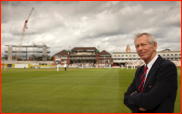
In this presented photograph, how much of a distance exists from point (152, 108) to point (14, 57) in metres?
139

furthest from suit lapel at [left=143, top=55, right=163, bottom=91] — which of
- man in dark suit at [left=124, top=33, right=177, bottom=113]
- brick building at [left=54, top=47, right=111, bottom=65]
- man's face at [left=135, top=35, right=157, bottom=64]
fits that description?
brick building at [left=54, top=47, right=111, bottom=65]

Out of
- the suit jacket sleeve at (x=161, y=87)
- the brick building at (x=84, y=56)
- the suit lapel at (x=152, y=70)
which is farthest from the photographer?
the brick building at (x=84, y=56)

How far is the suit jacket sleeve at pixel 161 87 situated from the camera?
183cm

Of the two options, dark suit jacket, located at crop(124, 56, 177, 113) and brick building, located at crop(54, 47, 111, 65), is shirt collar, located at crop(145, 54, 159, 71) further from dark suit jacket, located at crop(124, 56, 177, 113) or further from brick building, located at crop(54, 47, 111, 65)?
brick building, located at crop(54, 47, 111, 65)

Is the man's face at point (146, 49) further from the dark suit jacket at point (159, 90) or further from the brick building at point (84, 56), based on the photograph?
the brick building at point (84, 56)

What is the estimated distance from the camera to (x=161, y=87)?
6.00 feet

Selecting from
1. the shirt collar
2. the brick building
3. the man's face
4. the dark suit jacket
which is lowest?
the dark suit jacket

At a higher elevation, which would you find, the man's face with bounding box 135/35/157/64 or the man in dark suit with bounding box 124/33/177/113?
the man's face with bounding box 135/35/157/64

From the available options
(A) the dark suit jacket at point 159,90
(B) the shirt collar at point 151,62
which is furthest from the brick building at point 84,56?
(A) the dark suit jacket at point 159,90

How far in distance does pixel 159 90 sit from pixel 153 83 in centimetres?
16

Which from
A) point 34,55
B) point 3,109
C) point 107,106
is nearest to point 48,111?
point 3,109

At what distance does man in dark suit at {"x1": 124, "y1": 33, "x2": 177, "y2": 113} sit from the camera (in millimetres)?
1845

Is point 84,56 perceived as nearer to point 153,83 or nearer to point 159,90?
point 153,83

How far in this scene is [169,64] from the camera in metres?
1.88
